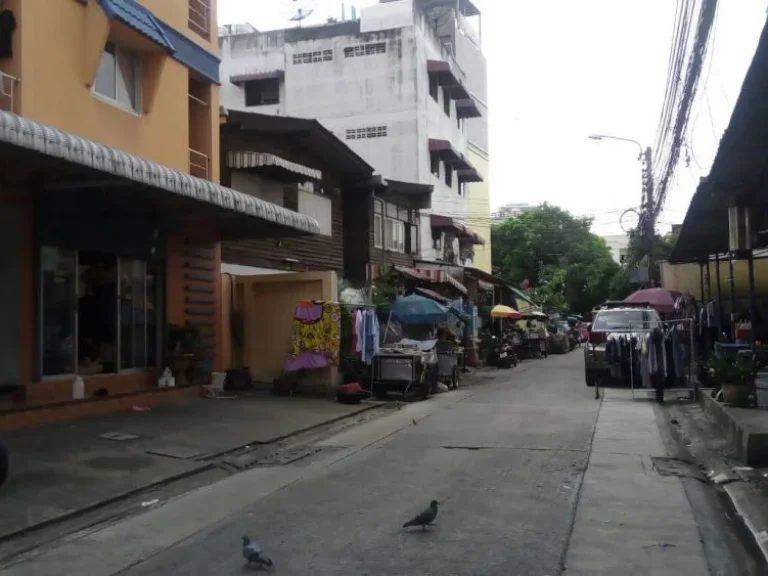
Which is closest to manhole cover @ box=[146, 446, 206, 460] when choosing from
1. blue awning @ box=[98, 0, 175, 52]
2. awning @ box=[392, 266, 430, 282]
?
blue awning @ box=[98, 0, 175, 52]

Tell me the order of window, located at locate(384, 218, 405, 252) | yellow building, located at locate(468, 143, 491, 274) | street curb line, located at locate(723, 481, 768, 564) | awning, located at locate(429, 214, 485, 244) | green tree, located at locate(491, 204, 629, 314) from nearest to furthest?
street curb line, located at locate(723, 481, 768, 564) → window, located at locate(384, 218, 405, 252) → awning, located at locate(429, 214, 485, 244) → yellow building, located at locate(468, 143, 491, 274) → green tree, located at locate(491, 204, 629, 314)

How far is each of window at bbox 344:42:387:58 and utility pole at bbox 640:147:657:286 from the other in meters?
12.2

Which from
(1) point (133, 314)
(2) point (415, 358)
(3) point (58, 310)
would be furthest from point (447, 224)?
(3) point (58, 310)

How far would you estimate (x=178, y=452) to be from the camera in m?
9.91

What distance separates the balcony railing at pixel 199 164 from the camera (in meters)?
15.8

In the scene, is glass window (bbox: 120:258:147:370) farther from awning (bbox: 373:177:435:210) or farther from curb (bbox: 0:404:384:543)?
awning (bbox: 373:177:435:210)

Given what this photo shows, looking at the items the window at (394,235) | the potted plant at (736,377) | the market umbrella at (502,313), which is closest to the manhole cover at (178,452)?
the potted plant at (736,377)

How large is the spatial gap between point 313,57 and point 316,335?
2185cm

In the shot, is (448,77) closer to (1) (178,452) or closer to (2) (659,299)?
(2) (659,299)

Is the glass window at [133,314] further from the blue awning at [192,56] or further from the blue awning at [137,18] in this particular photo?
the blue awning at [192,56]

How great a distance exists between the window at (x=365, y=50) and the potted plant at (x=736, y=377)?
25.4 metres

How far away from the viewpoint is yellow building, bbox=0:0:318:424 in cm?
1099

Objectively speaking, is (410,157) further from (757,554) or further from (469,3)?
(757,554)

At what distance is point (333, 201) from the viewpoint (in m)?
23.2
